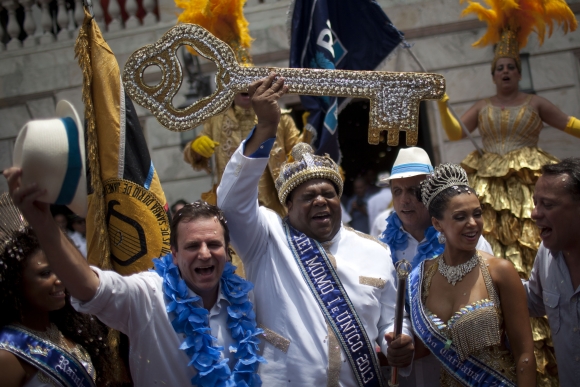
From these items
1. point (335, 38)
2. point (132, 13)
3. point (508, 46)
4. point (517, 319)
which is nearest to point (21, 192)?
point (517, 319)

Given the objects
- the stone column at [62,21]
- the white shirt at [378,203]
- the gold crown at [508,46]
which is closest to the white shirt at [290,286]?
the gold crown at [508,46]

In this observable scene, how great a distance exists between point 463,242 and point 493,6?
3.22 m

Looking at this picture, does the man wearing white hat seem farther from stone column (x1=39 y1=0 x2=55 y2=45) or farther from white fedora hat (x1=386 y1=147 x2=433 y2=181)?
stone column (x1=39 y1=0 x2=55 y2=45)

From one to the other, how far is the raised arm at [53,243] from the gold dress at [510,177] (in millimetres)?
3255

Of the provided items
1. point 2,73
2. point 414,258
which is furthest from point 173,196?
point 414,258

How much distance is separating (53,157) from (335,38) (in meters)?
3.31

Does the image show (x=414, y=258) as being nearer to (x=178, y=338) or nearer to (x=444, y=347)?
(x=444, y=347)

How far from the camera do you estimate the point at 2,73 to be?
30.7 ft

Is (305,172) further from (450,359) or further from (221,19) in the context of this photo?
(221,19)

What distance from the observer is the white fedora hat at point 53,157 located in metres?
2.15

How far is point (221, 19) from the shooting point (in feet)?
17.8

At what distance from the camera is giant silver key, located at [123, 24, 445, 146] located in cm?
301

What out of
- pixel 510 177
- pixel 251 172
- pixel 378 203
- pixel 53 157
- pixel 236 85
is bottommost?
pixel 378 203

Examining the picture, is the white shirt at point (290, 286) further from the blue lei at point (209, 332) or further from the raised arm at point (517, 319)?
the raised arm at point (517, 319)
